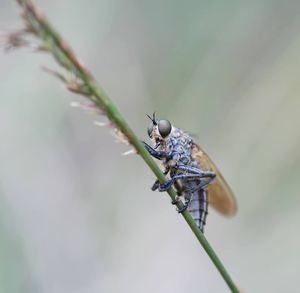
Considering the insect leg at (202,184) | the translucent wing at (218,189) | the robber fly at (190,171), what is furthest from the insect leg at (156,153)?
the translucent wing at (218,189)

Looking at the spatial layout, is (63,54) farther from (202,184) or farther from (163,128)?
(202,184)

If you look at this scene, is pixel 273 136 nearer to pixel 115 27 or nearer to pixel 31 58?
pixel 115 27

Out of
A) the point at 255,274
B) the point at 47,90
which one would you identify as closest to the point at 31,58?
the point at 47,90

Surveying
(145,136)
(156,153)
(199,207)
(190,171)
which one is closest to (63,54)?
(156,153)

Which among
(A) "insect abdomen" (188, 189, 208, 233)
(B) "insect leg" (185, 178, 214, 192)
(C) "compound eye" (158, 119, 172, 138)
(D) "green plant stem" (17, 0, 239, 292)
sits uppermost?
(C) "compound eye" (158, 119, 172, 138)

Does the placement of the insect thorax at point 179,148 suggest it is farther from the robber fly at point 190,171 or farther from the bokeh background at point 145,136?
the bokeh background at point 145,136

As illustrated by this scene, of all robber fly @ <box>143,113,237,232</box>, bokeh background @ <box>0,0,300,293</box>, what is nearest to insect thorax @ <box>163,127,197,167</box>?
robber fly @ <box>143,113,237,232</box>

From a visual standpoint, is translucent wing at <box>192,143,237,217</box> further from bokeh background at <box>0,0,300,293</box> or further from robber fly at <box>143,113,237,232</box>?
bokeh background at <box>0,0,300,293</box>
